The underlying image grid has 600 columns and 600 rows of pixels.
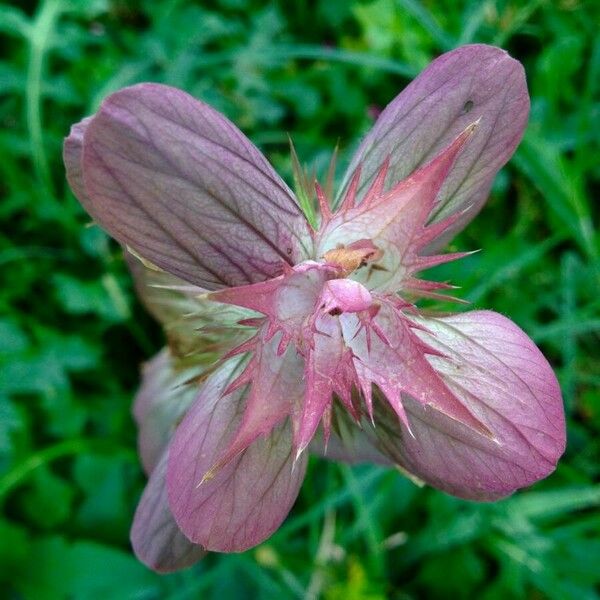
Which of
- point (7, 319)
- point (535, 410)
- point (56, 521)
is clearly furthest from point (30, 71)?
point (535, 410)

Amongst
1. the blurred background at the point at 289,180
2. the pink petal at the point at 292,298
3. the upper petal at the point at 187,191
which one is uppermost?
the upper petal at the point at 187,191

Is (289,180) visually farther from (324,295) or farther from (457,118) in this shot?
(324,295)

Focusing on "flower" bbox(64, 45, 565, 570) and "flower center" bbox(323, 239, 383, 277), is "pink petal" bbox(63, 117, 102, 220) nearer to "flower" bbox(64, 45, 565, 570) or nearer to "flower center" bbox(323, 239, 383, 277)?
"flower" bbox(64, 45, 565, 570)

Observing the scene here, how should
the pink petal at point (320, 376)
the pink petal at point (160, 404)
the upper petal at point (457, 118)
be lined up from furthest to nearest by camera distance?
the pink petal at point (160, 404)
the upper petal at point (457, 118)
the pink petal at point (320, 376)

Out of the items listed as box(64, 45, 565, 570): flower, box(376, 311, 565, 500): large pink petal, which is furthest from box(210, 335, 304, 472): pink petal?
box(376, 311, 565, 500): large pink petal

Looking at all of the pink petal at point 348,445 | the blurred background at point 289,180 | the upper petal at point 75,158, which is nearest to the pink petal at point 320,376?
the pink petal at point 348,445

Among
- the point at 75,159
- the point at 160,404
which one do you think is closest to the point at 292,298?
the point at 75,159

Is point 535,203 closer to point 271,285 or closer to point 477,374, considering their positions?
point 477,374

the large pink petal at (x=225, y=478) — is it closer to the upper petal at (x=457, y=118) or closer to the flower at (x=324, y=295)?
the flower at (x=324, y=295)
